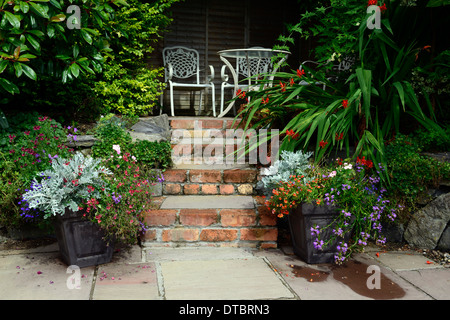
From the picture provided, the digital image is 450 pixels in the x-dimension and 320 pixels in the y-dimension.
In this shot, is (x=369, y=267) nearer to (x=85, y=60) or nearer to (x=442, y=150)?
(x=442, y=150)

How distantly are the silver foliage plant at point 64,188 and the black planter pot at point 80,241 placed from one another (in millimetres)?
84

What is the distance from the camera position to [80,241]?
2195mm

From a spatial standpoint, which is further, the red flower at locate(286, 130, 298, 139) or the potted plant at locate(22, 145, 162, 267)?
the red flower at locate(286, 130, 298, 139)

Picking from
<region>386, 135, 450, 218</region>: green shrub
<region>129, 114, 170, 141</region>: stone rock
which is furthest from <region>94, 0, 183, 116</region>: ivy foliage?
<region>386, 135, 450, 218</region>: green shrub

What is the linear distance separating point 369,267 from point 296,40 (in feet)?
16.7

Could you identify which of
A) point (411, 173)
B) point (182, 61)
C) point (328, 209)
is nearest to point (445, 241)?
point (411, 173)

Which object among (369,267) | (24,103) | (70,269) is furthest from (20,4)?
(369,267)

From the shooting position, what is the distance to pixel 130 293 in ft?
6.18

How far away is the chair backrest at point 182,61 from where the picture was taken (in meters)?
5.73

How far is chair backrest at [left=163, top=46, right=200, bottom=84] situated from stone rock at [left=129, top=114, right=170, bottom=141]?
1.91 m

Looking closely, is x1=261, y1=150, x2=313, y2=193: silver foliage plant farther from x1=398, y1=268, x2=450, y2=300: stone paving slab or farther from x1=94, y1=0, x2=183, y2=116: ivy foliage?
x1=94, y1=0, x2=183, y2=116: ivy foliage

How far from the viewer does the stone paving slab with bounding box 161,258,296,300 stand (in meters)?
1.88

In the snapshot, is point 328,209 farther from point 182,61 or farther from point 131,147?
point 182,61
